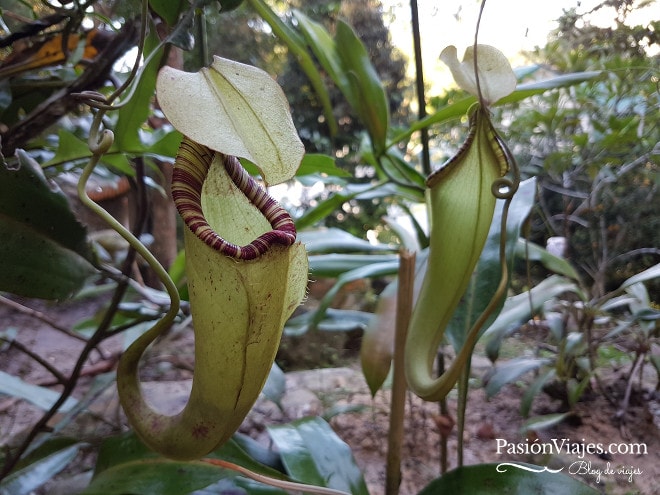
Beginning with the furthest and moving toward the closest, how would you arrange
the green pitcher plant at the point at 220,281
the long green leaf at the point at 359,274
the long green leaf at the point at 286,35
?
1. the long green leaf at the point at 359,274
2. the long green leaf at the point at 286,35
3. the green pitcher plant at the point at 220,281

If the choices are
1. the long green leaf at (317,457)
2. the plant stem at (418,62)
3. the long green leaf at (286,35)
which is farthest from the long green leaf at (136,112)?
the long green leaf at (317,457)

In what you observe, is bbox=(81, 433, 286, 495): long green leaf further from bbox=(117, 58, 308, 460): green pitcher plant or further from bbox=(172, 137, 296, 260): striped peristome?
bbox=(172, 137, 296, 260): striped peristome

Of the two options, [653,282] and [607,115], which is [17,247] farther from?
[653,282]

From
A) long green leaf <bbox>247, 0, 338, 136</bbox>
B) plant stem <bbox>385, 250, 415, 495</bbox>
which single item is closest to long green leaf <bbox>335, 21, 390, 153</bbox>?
long green leaf <bbox>247, 0, 338, 136</bbox>

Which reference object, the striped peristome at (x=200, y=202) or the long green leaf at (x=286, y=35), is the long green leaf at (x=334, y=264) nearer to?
the long green leaf at (x=286, y=35)

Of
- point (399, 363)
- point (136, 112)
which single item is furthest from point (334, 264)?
point (136, 112)

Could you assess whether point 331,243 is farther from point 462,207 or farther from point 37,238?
point 37,238
